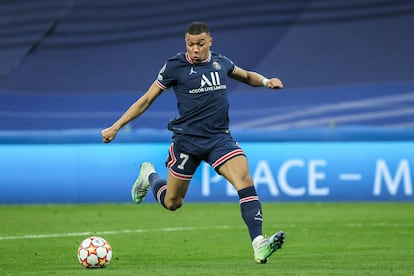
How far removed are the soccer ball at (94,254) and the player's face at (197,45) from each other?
1.75 meters

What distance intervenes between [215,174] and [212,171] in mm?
81

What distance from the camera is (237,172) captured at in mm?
9125

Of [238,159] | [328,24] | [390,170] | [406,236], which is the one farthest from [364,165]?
[238,159]

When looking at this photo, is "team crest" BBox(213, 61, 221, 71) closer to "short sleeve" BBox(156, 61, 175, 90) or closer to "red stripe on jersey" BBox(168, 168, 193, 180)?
"short sleeve" BBox(156, 61, 175, 90)

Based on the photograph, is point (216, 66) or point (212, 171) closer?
point (216, 66)

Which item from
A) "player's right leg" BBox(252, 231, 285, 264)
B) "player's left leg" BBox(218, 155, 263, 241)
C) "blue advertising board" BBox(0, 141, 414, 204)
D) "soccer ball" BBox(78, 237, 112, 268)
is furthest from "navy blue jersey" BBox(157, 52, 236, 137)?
"blue advertising board" BBox(0, 141, 414, 204)

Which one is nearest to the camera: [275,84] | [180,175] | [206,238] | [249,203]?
[249,203]

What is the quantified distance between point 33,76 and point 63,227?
8289 mm

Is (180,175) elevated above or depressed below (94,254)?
above

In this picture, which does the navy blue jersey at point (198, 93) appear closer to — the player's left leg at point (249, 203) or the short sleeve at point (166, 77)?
the short sleeve at point (166, 77)

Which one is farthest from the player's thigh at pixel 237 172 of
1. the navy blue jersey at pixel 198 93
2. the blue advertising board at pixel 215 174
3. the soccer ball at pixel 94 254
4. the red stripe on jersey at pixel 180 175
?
the blue advertising board at pixel 215 174

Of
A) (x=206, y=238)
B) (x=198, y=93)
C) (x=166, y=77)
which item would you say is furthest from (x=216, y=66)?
(x=206, y=238)

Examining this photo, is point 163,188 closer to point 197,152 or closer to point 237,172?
point 197,152

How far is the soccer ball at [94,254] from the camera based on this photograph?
8812 millimetres
